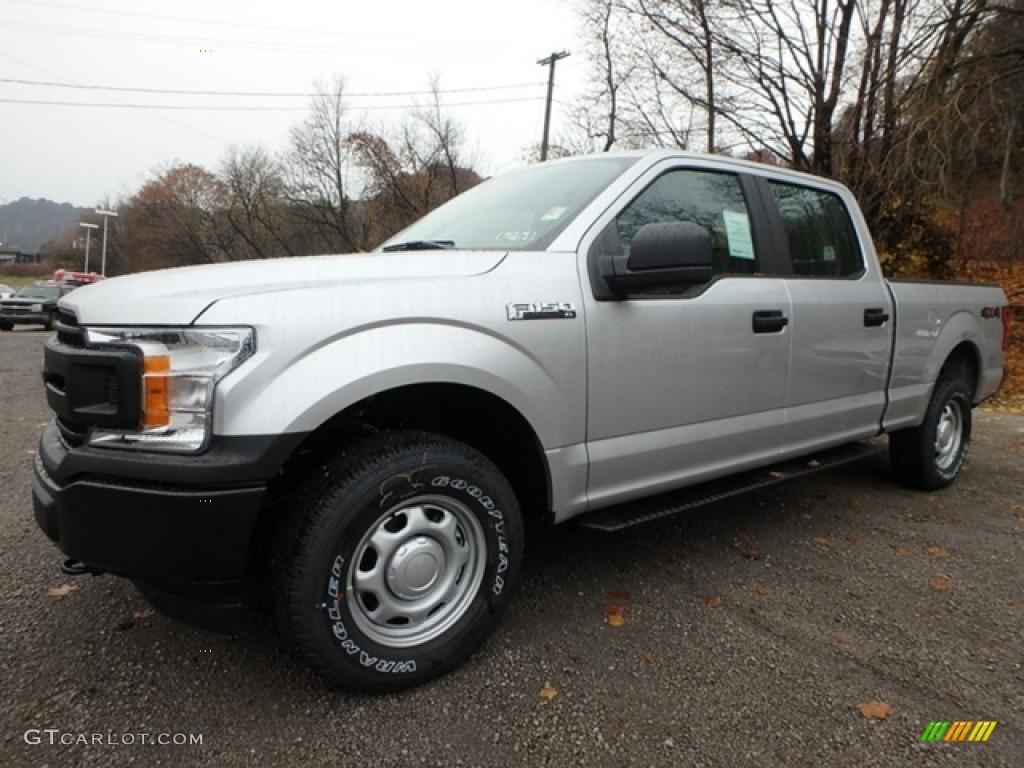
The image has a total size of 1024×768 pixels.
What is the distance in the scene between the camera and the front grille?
6.42 ft

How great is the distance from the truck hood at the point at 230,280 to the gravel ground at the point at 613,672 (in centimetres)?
119

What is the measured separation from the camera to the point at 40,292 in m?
24.7

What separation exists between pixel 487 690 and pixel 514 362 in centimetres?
109

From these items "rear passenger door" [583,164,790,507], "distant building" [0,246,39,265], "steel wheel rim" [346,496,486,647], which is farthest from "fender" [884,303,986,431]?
"distant building" [0,246,39,265]

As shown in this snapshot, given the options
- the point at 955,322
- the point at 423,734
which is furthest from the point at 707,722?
the point at 955,322

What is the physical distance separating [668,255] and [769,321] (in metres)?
0.97

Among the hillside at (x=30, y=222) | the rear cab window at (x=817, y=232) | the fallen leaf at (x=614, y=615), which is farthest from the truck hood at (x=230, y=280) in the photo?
the hillside at (x=30, y=222)

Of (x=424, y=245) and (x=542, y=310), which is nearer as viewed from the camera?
(x=542, y=310)

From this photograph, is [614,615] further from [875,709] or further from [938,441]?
[938,441]

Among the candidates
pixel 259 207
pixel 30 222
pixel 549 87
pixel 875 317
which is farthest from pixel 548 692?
pixel 30 222

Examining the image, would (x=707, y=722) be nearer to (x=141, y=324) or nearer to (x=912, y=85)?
(x=141, y=324)

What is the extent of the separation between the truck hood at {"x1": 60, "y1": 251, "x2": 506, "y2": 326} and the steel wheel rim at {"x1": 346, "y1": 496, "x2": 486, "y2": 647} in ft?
2.46

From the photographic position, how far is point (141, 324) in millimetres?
1834

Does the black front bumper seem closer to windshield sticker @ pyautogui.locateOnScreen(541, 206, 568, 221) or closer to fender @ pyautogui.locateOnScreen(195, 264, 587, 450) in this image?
fender @ pyautogui.locateOnScreen(195, 264, 587, 450)
